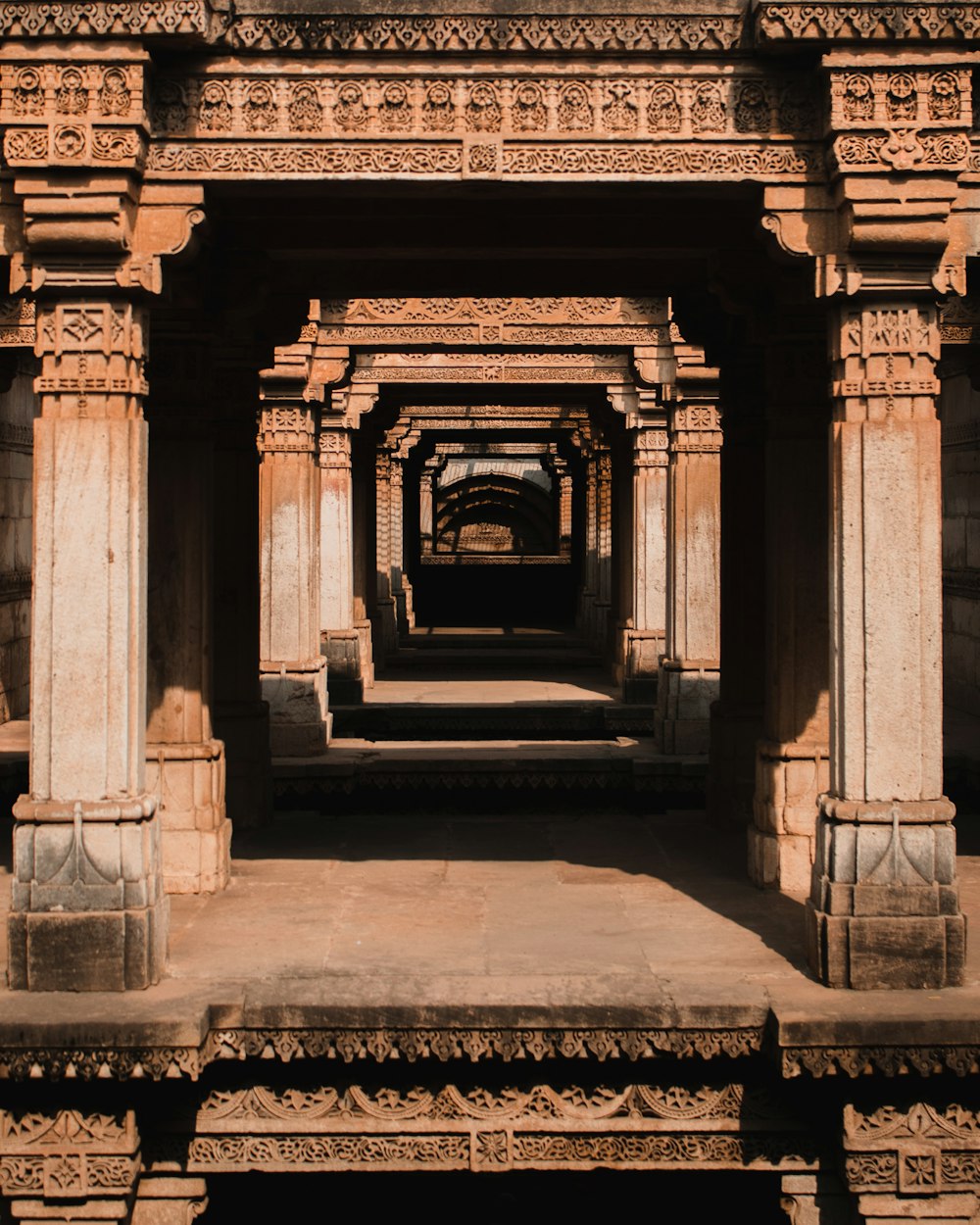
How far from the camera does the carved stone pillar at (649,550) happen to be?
16.6 m

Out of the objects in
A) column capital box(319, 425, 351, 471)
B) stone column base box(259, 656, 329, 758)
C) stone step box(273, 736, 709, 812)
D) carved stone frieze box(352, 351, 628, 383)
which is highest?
carved stone frieze box(352, 351, 628, 383)

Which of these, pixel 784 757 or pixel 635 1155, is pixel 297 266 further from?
pixel 635 1155

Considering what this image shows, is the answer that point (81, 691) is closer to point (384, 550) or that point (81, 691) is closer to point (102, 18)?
point (102, 18)

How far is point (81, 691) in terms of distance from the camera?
21.2ft

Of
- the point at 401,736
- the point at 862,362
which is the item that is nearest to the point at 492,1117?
the point at 862,362

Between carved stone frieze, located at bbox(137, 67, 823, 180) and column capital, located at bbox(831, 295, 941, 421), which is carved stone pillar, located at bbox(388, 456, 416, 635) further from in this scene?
column capital, located at bbox(831, 295, 941, 421)

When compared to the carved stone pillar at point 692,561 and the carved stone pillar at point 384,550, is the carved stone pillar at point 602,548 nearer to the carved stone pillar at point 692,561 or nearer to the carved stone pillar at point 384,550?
→ the carved stone pillar at point 384,550

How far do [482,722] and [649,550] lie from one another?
2.64m

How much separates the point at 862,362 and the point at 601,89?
1667 mm

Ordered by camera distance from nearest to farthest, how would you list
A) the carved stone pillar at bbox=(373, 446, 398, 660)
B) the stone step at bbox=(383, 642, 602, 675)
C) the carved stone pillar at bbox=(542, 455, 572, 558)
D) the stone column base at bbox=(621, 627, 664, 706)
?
the stone column base at bbox=(621, 627, 664, 706), the stone step at bbox=(383, 642, 602, 675), the carved stone pillar at bbox=(373, 446, 398, 660), the carved stone pillar at bbox=(542, 455, 572, 558)

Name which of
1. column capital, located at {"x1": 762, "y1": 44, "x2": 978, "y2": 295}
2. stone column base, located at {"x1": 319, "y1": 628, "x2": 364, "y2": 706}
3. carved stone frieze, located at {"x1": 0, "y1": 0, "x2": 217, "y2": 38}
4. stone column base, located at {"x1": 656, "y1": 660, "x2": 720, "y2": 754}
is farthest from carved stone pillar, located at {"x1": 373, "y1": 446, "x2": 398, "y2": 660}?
column capital, located at {"x1": 762, "y1": 44, "x2": 978, "y2": 295}

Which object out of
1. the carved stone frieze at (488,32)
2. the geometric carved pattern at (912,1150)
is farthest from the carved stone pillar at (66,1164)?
the carved stone frieze at (488,32)

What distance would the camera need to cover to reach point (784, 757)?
27.9 ft

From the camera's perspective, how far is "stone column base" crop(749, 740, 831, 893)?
8375mm
